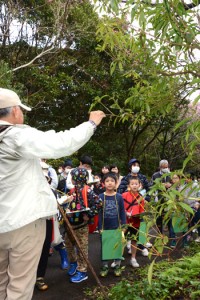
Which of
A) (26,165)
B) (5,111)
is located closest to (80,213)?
(26,165)

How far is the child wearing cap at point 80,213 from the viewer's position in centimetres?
454

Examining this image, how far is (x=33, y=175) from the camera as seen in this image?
7.59 ft

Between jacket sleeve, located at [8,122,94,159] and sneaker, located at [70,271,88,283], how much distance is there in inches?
116

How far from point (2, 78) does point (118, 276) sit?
632 centimetres

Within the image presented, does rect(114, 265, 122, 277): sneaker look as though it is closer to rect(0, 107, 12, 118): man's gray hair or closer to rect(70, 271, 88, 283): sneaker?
rect(70, 271, 88, 283): sneaker

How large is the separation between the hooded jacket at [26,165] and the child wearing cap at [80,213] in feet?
7.41

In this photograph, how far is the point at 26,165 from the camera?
7.47 feet

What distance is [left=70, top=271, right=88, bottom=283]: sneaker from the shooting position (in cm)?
445

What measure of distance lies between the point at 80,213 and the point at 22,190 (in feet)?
8.03

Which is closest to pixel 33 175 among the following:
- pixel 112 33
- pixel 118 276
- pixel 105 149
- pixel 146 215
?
pixel 146 215

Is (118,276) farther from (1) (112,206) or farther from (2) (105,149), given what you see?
(2) (105,149)

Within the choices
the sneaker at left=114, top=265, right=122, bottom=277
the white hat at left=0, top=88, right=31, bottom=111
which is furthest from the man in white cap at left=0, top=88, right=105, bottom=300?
the sneaker at left=114, top=265, right=122, bottom=277

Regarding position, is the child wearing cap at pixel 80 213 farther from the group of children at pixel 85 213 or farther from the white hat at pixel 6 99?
the white hat at pixel 6 99

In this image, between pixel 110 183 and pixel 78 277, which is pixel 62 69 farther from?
pixel 78 277
